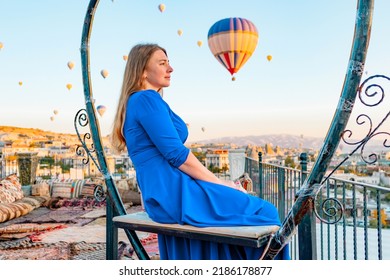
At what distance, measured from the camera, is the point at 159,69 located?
1607 mm

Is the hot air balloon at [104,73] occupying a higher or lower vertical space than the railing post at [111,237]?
higher

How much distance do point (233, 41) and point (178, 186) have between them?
10.6 metres

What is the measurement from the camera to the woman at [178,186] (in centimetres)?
139

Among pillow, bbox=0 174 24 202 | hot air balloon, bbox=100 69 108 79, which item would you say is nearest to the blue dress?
pillow, bbox=0 174 24 202

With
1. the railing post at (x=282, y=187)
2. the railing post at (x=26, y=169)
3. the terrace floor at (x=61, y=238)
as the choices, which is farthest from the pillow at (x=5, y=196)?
the railing post at (x=282, y=187)

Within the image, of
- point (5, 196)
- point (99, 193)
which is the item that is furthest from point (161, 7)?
point (99, 193)

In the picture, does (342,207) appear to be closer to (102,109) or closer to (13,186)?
(13,186)

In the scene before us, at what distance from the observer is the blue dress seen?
4.57 ft

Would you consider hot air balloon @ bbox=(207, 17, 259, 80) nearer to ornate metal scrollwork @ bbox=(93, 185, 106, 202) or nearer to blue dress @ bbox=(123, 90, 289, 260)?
ornate metal scrollwork @ bbox=(93, 185, 106, 202)

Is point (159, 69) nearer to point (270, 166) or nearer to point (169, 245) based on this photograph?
point (169, 245)

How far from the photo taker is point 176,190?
1.44 meters

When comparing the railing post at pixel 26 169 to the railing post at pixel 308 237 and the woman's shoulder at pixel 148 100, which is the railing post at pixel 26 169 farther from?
the railing post at pixel 308 237

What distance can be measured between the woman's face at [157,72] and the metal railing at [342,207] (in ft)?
2.36

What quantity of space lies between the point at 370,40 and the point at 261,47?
12.1m
